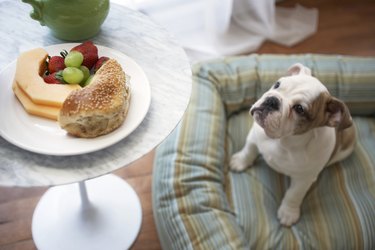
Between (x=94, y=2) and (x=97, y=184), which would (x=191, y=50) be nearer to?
(x=97, y=184)

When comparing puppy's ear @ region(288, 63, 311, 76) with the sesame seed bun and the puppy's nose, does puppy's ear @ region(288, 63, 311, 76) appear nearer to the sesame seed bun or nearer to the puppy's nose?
the puppy's nose

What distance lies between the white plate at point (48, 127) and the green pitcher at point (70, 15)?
14 cm

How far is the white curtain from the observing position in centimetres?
201

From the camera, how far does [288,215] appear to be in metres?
1.35

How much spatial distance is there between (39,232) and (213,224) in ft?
2.05

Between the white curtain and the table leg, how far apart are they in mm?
853

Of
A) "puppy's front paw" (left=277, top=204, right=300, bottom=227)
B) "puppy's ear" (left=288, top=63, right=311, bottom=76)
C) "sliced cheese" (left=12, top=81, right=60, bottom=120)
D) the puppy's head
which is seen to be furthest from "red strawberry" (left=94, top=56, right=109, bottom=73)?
"puppy's front paw" (left=277, top=204, right=300, bottom=227)

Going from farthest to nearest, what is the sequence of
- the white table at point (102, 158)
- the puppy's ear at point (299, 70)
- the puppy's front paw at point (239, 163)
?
the puppy's front paw at point (239, 163) < the puppy's ear at point (299, 70) < the white table at point (102, 158)

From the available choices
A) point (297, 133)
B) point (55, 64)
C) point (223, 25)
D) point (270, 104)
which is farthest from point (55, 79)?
point (223, 25)

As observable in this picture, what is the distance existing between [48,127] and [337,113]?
723 millimetres

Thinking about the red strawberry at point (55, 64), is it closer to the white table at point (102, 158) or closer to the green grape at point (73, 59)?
the green grape at point (73, 59)

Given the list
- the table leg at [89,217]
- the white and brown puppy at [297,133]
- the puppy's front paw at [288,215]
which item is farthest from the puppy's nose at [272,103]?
the table leg at [89,217]

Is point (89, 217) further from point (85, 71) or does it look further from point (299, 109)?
point (299, 109)

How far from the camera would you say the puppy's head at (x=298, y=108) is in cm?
107
